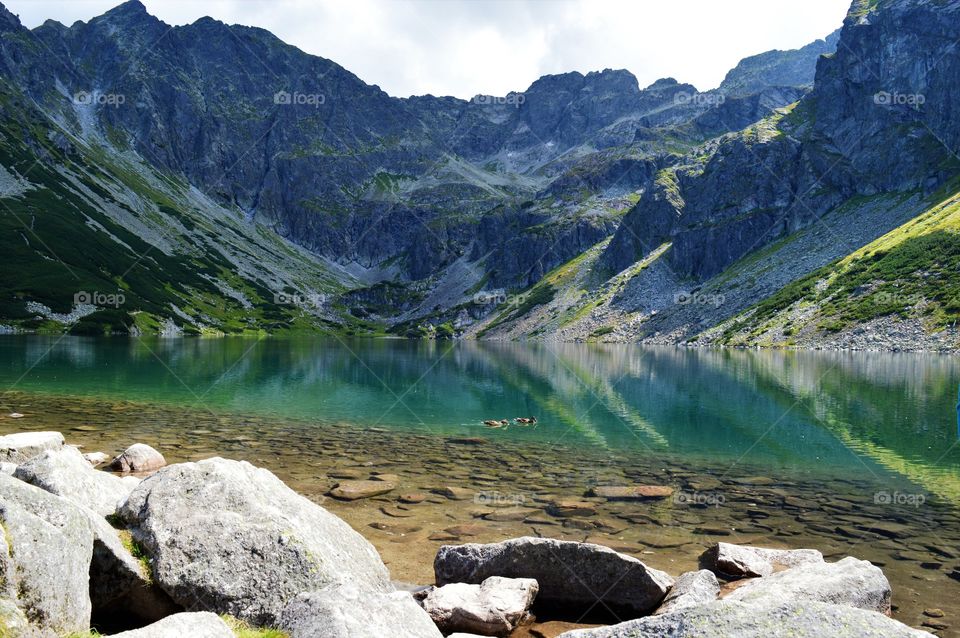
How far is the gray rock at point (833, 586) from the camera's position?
36.6 ft

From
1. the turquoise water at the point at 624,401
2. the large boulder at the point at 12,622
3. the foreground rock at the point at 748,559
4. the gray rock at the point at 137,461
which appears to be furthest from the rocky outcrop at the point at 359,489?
the large boulder at the point at 12,622

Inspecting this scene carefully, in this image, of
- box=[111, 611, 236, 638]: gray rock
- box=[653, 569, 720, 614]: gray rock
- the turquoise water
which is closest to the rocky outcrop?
box=[653, 569, 720, 614]: gray rock

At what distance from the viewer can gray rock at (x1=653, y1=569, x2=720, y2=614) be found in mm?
11836

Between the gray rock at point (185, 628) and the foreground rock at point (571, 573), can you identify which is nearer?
the gray rock at point (185, 628)

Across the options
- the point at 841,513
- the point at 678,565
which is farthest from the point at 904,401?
the point at 678,565

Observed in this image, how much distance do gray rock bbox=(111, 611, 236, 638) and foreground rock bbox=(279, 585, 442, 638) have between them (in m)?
0.99

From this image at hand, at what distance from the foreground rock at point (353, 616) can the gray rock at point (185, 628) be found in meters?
0.99

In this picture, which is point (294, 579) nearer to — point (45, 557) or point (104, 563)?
point (104, 563)

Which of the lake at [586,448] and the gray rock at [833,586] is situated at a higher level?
the gray rock at [833,586]

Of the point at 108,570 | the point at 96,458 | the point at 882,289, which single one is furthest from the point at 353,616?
the point at 882,289

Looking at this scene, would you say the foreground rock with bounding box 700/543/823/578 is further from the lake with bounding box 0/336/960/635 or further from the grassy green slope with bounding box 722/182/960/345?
the grassy green slope with bounding box 722/182/960/345

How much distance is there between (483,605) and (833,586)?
7164mm

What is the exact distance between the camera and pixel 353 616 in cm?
812

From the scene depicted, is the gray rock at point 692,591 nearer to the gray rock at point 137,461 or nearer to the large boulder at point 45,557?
the large boulder at point 45,557
